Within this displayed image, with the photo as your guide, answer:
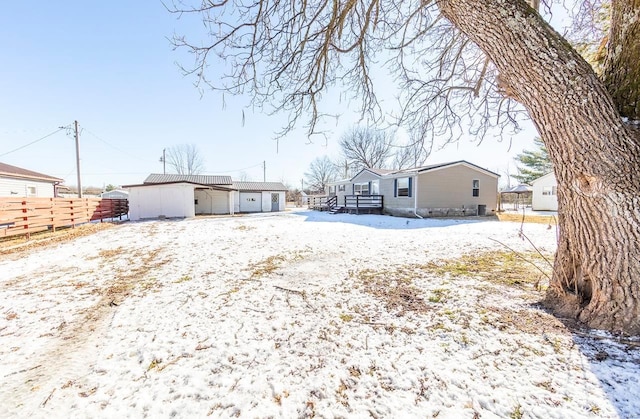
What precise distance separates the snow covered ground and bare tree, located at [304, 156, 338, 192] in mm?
41120

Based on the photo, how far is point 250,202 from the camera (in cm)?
2470

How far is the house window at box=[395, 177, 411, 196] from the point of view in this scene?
1501 cm

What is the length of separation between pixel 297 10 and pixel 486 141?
4.57 m

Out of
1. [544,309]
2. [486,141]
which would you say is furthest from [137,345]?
[486,141]

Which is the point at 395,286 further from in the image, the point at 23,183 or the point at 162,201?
the point at 23,183

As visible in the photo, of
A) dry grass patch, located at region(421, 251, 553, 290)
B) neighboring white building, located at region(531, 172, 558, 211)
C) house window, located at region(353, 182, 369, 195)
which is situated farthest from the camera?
neighboring white building, located at region(531, 172, 558, 211)

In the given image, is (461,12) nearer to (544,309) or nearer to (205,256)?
(544,309)

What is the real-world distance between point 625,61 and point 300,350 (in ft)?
12.4

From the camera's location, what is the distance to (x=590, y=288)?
2.38 meters

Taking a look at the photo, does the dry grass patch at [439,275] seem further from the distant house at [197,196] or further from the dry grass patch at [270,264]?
the distant house at [197,196]

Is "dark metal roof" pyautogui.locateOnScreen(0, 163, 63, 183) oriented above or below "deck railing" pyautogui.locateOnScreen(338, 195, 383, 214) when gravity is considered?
above

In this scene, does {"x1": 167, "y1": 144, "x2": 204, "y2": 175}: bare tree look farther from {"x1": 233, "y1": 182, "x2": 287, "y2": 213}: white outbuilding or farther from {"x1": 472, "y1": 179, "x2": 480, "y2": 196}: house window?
{"x1": 472, "y1": 179, "x2": 480, "y2": 196}: house window

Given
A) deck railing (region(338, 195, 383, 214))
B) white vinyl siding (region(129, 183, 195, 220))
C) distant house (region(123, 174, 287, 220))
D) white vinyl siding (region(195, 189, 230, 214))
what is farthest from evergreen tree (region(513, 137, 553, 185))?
white vinyl siding (region(129, 183, 195, 220))

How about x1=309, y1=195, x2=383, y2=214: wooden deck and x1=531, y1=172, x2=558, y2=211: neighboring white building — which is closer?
x1=309, y1=195, x2=383, y2=214: wooden deck
